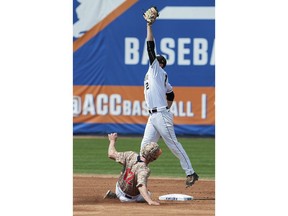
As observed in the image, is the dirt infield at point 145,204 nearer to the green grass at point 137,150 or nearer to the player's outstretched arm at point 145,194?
the player's outstretched arm at point 145,194

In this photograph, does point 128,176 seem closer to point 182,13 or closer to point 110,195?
point 110,195

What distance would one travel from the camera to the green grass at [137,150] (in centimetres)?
1085

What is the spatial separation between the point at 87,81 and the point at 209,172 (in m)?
4.73

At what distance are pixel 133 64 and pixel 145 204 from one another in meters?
7.75

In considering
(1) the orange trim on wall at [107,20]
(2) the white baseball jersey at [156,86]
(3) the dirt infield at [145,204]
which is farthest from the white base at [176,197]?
(1) the orange trim on wall at [107,20]

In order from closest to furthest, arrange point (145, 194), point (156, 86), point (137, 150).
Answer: point (145, 194)
point (156, 86)
point (137, 150)

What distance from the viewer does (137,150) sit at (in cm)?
1243

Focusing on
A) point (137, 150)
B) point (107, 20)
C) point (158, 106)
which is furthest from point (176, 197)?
point (107, 20)

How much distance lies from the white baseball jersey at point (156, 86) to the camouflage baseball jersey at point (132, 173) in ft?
2.96

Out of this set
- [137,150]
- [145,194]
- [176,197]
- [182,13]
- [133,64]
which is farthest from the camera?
[133,64]

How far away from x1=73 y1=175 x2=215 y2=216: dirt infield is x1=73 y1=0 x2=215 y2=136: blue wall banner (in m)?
5.15

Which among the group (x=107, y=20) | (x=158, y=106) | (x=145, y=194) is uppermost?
(x=107, y=20)

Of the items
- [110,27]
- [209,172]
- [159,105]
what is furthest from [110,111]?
[159,105]
